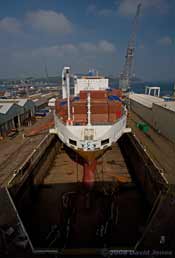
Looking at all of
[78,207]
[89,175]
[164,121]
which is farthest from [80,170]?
[164,121]

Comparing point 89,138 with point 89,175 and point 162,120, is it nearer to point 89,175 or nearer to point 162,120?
point 89,175

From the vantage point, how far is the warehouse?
28391mm

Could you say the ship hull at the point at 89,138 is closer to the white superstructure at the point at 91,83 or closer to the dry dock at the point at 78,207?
the dry dock at the point at 78,207

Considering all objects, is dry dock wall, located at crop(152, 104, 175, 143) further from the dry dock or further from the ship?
the ship

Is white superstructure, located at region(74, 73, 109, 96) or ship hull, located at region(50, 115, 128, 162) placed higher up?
white superstructure, located at region(74, 73, 109, 96)

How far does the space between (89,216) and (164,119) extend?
16.8m

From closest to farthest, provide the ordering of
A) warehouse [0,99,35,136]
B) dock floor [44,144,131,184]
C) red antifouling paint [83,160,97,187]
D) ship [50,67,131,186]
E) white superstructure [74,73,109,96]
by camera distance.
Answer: ship [50,67,131,186] → red antifouling paint [83,160,97,187] → dock floor [44,144,131,184] → warehouse [0,99,35,136] → white superstructure [74,73,109,96]

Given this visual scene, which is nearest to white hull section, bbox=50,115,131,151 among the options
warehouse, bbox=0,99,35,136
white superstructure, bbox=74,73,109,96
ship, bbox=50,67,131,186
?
ship, bbox=50,67,131,186

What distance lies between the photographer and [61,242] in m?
12.0

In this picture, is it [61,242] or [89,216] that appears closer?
[61,242]

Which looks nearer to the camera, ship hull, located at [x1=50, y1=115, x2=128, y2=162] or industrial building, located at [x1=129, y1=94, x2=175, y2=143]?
ship hull, located at [x1=50, y1=115, x2=128, y2=162]

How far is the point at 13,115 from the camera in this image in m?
31.7

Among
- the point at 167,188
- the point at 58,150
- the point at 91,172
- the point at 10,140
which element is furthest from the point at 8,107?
the point at 167,188

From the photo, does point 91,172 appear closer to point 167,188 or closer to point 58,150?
point 167,188
